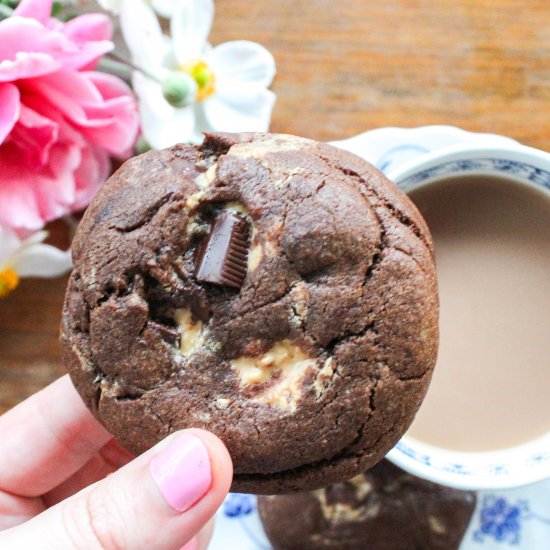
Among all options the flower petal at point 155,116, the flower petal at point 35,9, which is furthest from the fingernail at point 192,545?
the flower petal at point 35,9

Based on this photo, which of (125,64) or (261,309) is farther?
(125,64)

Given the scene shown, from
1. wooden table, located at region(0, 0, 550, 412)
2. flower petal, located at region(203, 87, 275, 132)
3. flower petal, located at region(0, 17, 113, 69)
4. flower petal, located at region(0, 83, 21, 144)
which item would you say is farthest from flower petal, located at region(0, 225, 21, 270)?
flower petal, located at region(203, 87, 275, 132)

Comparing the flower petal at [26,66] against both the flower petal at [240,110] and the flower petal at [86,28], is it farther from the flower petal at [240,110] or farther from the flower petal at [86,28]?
the flower petal at [240,110]

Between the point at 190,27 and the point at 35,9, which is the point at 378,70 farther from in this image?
the point at 35,9

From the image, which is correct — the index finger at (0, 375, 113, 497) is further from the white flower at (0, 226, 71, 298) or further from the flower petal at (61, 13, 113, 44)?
the flower petal at (61, 13, 113, 44)

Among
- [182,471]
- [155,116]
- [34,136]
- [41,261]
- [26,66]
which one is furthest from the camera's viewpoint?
[41,261]

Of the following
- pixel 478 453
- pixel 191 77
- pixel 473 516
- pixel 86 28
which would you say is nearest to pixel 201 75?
pixel 191 77
